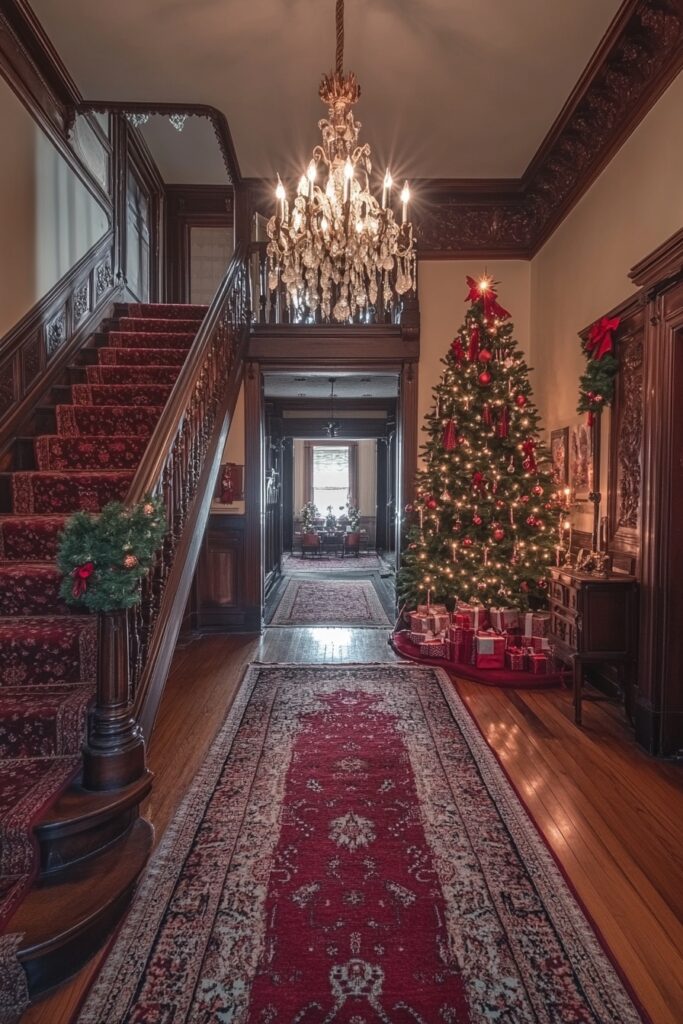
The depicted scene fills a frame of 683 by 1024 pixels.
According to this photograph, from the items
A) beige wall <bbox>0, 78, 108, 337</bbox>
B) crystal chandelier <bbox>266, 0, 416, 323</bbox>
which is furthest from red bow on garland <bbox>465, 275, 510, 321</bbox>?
beige wall <bbox>0, 78, 108, 337</bbox>

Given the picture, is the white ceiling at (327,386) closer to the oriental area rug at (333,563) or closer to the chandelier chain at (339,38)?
the oriental area rug at (333,563)

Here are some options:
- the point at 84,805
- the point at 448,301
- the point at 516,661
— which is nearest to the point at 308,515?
the point at 448,301

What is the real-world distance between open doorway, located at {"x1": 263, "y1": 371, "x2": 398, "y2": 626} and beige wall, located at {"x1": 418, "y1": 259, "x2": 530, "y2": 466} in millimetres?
887

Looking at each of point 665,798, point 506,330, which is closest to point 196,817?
point 665,798

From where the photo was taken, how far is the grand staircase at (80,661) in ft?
5.98

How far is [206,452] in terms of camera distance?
4.13 metres

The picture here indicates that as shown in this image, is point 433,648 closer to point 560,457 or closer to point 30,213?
point 560,457

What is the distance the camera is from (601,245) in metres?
4.33

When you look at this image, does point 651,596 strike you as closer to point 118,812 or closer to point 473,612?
point 473,612

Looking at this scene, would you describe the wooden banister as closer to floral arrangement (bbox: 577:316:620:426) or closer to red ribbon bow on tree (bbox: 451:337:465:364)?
red ribbon bow on tree (bbox: 451:337:465:364)

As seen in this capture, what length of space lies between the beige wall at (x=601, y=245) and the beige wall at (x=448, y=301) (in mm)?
137

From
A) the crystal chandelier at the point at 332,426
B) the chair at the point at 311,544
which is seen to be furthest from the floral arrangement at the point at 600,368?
the chair at the point at 311,544

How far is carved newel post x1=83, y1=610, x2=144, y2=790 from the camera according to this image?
83.4 inches

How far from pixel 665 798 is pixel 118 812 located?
99.8 inches
